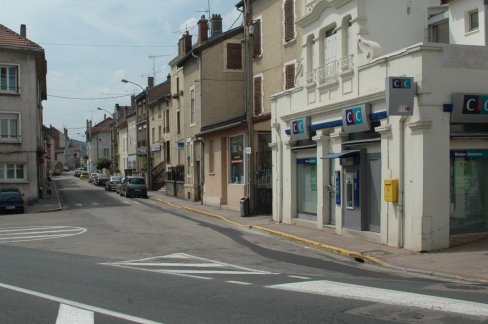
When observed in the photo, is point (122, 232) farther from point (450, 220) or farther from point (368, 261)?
point (450, 220)

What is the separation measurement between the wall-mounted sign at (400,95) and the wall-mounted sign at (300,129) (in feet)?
19.4

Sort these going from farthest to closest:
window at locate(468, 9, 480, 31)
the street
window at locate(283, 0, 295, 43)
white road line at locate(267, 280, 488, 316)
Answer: window at locate(283, 0, 295, 43), window at locate(468, 9, 480, 31), white road line at locate(267, 280, 488, 316), the street

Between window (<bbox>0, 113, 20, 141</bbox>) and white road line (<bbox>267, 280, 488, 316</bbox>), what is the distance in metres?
32.2

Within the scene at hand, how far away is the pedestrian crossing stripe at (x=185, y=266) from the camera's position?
11141mm


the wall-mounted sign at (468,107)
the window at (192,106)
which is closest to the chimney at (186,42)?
the window at (192,106)

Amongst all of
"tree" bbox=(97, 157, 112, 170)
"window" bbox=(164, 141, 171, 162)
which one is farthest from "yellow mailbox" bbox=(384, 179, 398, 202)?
Result: "tree" bbox=(97, 157, 112, 170)

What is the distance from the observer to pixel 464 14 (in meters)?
19.1

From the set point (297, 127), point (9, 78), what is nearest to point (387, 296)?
point (297, 127)

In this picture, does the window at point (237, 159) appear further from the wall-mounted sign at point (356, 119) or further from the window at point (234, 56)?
the wall-mounted sign at point (356, 119)

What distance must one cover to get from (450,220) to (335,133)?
4768 mm

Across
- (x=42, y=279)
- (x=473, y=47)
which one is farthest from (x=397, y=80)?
(x=42, y=279)

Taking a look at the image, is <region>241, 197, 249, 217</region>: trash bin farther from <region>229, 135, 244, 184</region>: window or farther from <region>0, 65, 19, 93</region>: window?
<region>0, 65, 19, 93</region>: window

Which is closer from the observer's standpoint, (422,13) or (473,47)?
(473,47)

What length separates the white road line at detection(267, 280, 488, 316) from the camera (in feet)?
23.8
